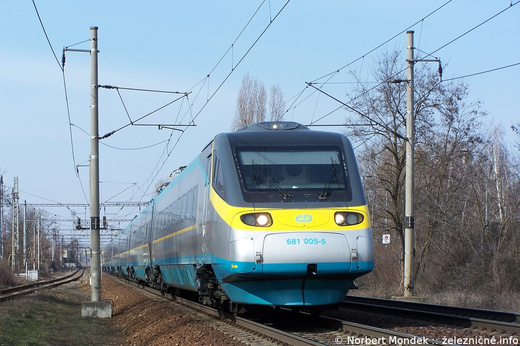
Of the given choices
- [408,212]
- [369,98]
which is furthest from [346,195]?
[369,98]

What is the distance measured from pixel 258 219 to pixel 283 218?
0.40 metres

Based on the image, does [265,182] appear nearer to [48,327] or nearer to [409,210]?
[48,327]

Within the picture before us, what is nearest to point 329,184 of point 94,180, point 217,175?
point 217,175

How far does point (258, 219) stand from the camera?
11453 mm

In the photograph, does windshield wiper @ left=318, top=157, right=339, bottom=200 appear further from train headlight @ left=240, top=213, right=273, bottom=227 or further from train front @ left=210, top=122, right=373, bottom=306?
train headlight @ left=240, top=213, right=273, bottom=227

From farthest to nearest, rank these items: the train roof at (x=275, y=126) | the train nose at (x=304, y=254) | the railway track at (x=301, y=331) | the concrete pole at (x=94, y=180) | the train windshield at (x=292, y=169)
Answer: the concrete pole at (x=94, y=180)
the train roof at (x=275, y=126)
the train windshield at (x=292, y=169)
the train nose at (x=304, y=254)
the railway track at (x=301, y=331)

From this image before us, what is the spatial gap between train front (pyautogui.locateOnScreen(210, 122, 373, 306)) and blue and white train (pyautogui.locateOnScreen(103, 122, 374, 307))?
16 mm

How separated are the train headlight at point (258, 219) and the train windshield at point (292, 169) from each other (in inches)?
23.5

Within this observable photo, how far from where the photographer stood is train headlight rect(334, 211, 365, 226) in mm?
11586

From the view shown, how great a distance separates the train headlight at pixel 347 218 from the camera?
38.0ft

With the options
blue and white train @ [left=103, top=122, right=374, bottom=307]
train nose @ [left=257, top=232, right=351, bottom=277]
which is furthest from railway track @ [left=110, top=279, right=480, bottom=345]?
train nose @ [left=257, top=232, right=351, bottom=277]

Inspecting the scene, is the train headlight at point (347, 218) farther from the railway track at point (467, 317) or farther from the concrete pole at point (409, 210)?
the concrete pole at point (409, 210)

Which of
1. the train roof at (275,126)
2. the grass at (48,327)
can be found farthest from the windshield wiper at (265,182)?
the grass at (48,327)

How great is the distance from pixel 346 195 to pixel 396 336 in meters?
2.81
